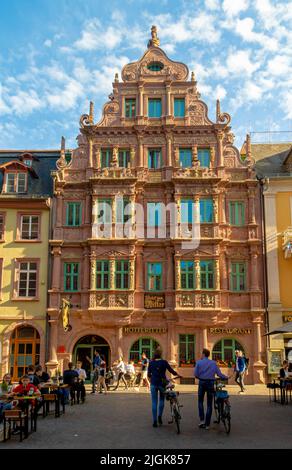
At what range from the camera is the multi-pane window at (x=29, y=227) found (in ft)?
106

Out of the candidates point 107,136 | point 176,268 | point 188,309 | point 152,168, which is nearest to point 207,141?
point 152,168

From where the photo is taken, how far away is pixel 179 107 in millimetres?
33406

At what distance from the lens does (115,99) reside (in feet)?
110

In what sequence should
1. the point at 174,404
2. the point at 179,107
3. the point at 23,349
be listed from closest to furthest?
the point at 174,404 < the point at 23,349 < the point at 179,107

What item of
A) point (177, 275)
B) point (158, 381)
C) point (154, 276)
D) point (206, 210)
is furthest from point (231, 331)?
point (158, 381)

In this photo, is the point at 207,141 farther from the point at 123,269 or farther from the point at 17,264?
the point at 17,264

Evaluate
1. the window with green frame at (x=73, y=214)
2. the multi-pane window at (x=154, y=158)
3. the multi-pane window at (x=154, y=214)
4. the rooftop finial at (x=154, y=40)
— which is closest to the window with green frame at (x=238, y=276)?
the multi-pane window at (x=154, y=214)

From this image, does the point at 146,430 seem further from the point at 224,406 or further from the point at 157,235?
the point at 157,235

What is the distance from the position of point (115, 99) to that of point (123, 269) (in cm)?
1050

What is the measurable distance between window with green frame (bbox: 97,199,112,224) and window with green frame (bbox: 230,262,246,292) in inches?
299

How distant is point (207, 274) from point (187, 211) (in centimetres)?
379

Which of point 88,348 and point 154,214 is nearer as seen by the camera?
point 88,348

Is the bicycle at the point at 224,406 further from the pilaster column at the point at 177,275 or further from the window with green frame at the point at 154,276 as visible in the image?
the window with green frame at the point at 154,276

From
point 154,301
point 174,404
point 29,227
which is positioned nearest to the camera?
point 174,404
